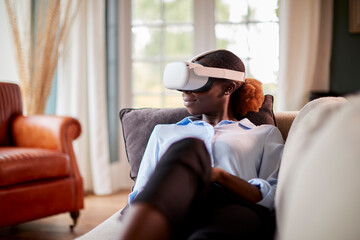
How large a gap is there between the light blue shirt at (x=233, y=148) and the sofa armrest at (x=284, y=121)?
0.21 metres

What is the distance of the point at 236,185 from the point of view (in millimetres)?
1184

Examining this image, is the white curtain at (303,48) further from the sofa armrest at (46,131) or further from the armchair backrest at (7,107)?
the armchair backrest at (7,107)

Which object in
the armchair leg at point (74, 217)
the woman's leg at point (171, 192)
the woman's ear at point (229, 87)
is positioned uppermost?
the woman's ear at point (229, 87)

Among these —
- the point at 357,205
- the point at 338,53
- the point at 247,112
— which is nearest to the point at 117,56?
the point at 338,53

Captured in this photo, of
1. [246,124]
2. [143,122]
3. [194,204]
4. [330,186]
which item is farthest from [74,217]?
[330,186]

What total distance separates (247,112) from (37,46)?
230cm

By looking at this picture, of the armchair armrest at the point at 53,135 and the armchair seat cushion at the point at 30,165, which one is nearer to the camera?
the armchair seat cushion at the point at 30,165

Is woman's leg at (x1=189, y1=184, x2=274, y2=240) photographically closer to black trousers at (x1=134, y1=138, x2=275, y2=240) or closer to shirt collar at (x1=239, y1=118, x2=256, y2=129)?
black trousers at (x1=134, y1=138, x2=275, y2=240)

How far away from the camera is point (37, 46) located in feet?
11.0

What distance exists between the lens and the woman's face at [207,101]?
155 centimetres

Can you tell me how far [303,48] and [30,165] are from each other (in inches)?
93.4

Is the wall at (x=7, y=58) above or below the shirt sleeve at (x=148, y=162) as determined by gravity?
above

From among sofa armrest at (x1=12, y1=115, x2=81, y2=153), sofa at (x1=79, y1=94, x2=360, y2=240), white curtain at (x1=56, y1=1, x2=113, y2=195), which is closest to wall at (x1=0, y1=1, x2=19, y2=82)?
white curtain at (x1=56, y1=1, x2=113, y2=195)

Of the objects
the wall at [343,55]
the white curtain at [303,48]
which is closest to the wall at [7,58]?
the white curtain at [303,48]
